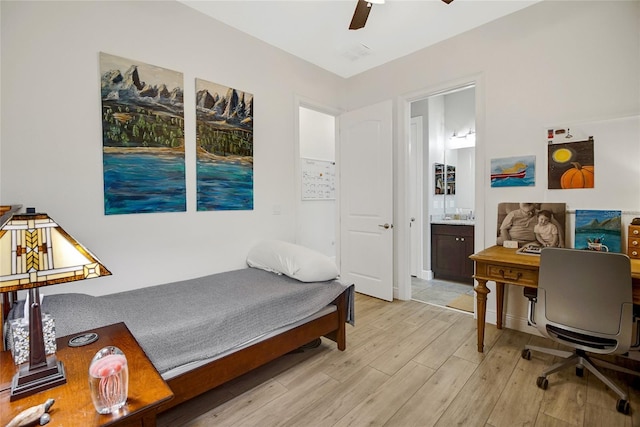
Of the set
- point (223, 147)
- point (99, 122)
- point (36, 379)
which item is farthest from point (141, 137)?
point (36, 379)

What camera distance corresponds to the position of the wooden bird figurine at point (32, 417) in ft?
2.52

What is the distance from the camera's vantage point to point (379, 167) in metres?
3.49

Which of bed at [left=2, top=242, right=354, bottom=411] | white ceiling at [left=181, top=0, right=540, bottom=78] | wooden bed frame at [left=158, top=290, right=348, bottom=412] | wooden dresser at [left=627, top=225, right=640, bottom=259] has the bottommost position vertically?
wooden bed frame at [left=158, top=290, right=348, bottom=412]

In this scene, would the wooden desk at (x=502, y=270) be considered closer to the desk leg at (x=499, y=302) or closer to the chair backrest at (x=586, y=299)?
the chair backrest at (x=586, y=299)

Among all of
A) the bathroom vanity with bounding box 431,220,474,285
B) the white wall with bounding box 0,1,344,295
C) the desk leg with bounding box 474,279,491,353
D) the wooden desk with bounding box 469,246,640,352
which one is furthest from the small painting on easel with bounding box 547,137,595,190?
the white wall with bounding box 0,1,344,295

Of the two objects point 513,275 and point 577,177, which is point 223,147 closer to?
point 513,275

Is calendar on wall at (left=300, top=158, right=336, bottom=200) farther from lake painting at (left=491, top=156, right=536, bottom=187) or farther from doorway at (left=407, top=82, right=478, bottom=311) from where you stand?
lake painting at (left=491, top=156, right=536, bottom=187)

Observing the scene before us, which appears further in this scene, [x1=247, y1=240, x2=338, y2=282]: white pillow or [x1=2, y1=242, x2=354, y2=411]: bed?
[x1=247, y1=240, x2=338, y2=282]: white pillow

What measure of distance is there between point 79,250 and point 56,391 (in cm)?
45

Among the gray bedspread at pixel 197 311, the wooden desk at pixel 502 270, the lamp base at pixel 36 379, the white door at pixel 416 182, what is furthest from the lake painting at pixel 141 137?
the white door at pixel 416 182

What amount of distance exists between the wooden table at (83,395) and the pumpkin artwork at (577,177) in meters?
3.02

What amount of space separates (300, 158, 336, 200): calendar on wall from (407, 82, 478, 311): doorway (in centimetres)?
132

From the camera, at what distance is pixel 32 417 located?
2.61 ft

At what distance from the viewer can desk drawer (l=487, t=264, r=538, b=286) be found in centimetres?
207
